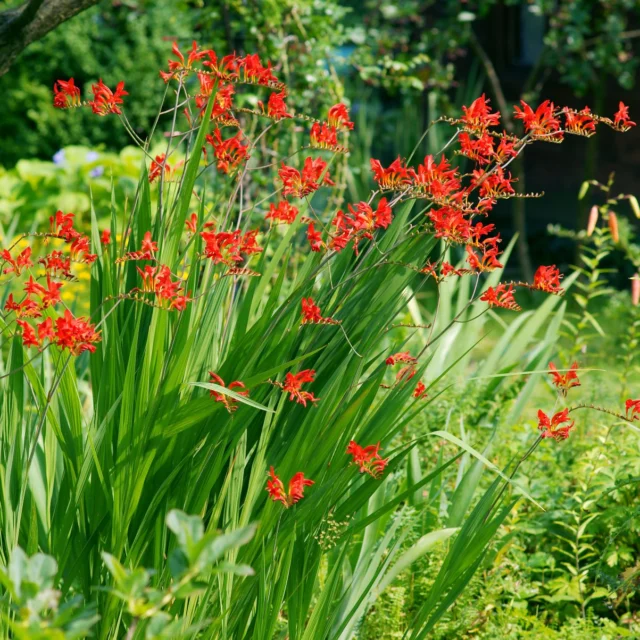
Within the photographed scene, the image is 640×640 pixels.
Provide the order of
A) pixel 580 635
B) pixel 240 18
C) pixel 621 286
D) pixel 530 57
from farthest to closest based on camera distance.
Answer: pixel 530 57, pixel 621 286, pixel 240 18, pixel 580 635

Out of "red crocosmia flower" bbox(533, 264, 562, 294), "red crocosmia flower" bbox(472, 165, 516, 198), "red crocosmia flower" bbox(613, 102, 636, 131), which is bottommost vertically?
"red crocosmia flower" bbox(533, 264, 562, 294)

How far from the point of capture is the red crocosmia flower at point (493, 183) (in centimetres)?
160

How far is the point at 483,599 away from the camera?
218cm

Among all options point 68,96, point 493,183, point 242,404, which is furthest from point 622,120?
point 68,96

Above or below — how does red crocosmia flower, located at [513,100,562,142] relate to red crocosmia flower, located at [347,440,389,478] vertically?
above

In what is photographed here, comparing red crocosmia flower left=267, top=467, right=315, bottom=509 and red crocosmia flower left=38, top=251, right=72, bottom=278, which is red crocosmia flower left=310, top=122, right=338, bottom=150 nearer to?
red crocosmia flower left=38, top=251, right=72, bottom=278

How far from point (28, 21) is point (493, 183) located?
3.94ft

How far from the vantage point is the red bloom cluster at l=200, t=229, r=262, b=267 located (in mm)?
1470

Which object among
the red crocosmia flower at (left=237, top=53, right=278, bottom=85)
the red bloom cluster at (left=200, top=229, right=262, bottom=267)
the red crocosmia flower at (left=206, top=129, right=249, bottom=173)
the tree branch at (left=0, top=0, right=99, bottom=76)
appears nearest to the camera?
the red bloom cluster at (left=200, top=229, right=262, bottom=267)

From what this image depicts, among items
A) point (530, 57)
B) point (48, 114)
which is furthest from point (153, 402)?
point (530, 57)

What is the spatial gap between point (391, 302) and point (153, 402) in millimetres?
464

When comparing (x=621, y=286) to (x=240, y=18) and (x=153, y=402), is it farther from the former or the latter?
(x=153, y=402)

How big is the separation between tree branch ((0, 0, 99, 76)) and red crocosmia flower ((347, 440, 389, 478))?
50.4 inches

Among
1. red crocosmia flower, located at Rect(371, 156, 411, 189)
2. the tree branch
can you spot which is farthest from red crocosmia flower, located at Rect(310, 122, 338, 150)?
the tree branch
